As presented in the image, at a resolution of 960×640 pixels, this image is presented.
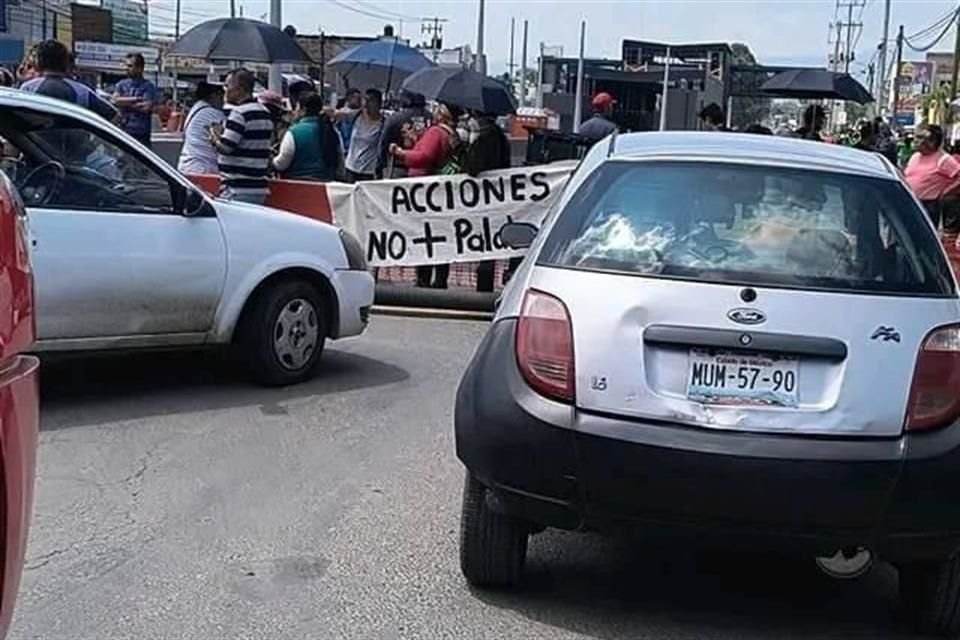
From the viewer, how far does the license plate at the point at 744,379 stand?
4188mm

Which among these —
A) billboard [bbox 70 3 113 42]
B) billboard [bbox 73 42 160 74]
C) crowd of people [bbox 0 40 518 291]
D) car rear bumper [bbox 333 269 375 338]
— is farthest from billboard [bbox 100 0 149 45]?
car rear bumper [bbox 333 269 375 338]

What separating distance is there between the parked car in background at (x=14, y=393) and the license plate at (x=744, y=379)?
2136 millimetres

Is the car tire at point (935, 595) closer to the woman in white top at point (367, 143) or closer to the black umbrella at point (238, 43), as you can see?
the woman in white top at point (367, 143)

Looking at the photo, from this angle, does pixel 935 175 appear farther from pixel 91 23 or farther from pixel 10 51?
pixel 91 23

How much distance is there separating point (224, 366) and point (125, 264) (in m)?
1.55

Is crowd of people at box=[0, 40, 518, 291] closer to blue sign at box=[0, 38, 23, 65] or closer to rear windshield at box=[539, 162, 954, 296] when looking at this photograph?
rear windshield at box=[539, 162, 954, 296]

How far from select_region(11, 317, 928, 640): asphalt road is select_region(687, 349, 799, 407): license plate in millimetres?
931

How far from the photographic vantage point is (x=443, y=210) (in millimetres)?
11641

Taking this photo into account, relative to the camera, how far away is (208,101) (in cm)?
1149

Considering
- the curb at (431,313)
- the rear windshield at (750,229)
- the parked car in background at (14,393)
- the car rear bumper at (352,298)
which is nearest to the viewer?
the parked car in background at (14,393)

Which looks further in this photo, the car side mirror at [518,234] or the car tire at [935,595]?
the car side mirror at [518,234]

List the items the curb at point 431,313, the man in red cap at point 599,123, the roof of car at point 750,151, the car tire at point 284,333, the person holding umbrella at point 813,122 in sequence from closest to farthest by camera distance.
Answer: the roof of car at point 750,151, the car tire at point 284,333, the curb at point 431,313, the man in red cap at point 599,123, the person holding umbrella at point 813,122

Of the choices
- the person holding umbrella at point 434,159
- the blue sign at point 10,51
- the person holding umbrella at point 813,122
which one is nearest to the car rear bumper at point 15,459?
the person holding umbrella at point 434,159

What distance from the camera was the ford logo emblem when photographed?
4.25 metres
